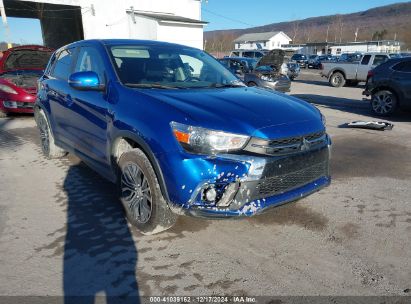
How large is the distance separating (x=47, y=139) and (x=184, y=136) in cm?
356

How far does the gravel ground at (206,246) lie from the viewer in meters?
2.57

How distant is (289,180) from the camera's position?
117 inches

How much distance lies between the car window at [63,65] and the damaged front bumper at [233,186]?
277 centimetres

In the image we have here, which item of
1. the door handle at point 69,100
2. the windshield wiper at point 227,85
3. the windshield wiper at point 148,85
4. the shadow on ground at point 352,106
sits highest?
the windshield wiper at point 148,85

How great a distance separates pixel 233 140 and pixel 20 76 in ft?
27.0

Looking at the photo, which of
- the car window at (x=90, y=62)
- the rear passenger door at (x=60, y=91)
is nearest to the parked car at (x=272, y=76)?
the rear passenger door at (x=60, y=91)

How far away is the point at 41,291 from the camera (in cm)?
251

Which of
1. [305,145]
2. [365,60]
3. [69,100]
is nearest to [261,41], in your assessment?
A: [365,60]

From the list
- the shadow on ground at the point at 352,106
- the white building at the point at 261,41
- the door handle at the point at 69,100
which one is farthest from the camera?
the white building at the point at 261,41

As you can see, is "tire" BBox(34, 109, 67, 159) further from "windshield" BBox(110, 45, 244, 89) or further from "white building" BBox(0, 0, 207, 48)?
"white building" BBox(0, 0, 207, 48)

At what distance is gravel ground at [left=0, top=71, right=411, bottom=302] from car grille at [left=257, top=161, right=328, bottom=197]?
1.26 ft

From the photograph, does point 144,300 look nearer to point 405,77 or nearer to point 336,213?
point 336,213

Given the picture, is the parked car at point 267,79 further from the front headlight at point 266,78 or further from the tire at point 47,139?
the tire at point 47,139

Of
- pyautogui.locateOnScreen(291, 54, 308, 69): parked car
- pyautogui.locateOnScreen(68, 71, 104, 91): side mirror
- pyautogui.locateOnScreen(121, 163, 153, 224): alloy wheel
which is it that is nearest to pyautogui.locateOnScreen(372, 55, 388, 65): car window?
pyautogui.locateOnScreen(68, 71, 104, 91): side mirror
